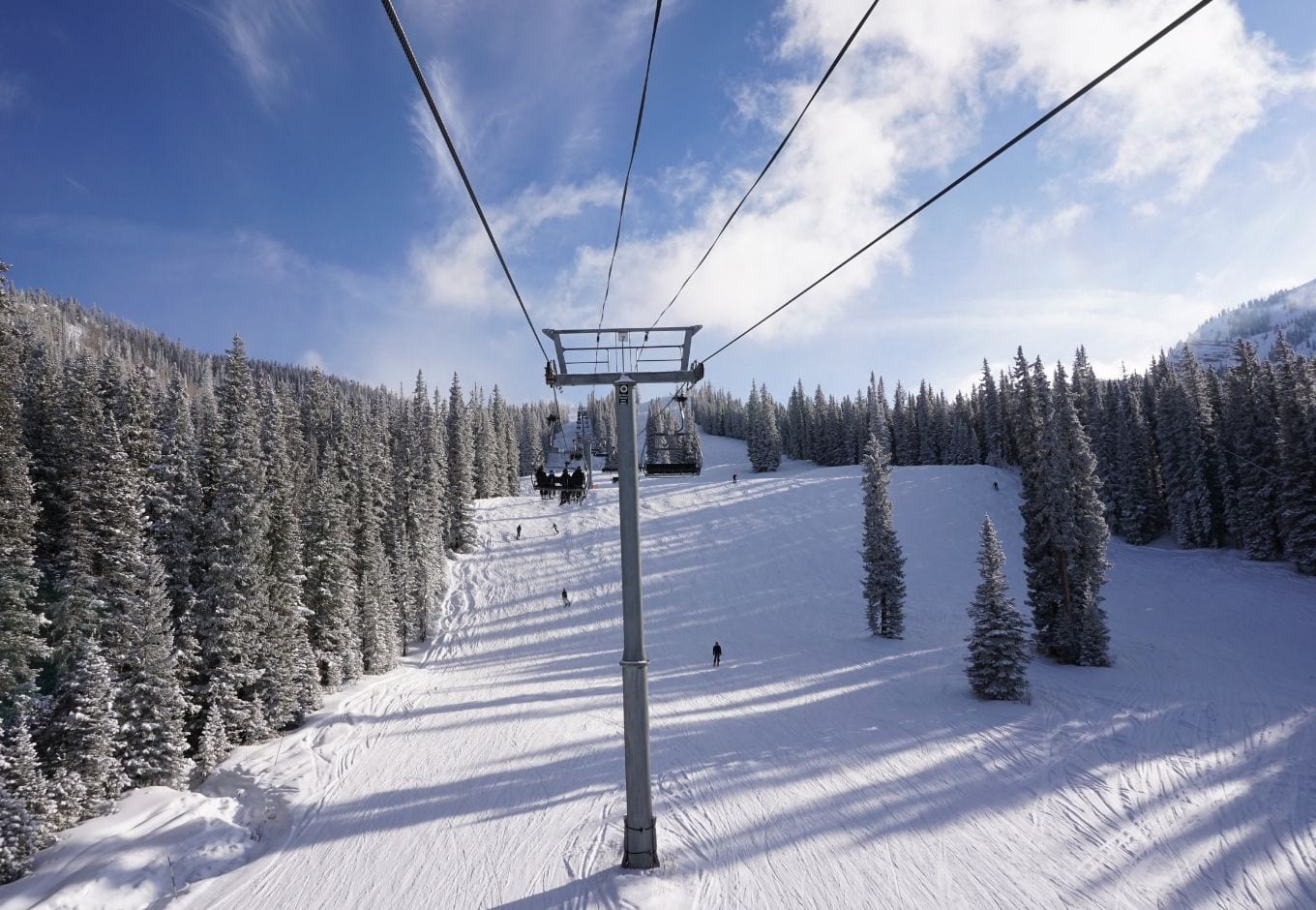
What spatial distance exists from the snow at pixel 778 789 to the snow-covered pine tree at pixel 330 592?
1.64 m

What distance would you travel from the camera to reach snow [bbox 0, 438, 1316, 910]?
10.0 metres

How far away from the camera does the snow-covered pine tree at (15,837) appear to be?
11766mm

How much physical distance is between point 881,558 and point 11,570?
36049 millimetres

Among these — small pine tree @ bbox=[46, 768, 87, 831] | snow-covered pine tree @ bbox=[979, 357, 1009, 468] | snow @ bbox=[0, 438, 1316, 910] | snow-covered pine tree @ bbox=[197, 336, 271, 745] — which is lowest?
snow @ bbox=[0, 438, 1316, 910]

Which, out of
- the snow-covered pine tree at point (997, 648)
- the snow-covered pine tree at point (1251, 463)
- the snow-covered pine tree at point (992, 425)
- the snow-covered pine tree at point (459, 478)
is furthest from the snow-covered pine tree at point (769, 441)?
the snow-covered pine tree at point (997, 648)

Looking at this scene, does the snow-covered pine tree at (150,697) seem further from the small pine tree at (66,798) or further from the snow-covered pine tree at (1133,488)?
the snow-covered pine tree at (1133,488)

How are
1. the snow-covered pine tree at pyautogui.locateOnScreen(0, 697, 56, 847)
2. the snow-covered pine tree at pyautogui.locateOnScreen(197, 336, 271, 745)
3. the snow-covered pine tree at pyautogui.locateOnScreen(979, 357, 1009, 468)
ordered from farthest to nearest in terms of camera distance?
the snow-covered pine tree at pyautogui.locateOnScreen(979, 357, 1009, 468)
the snow-covered pine tree at pyautogui.locateOnScreen(197, 336, 271, 745)
the snow-covered pine tree at pyautogui.locateOnScreen(0, 697, 56, 847)

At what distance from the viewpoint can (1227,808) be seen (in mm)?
12625

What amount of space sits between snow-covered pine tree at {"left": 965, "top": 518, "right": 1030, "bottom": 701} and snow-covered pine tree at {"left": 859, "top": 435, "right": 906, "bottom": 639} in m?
9.74

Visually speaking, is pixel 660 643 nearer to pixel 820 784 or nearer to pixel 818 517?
pixel 820 784

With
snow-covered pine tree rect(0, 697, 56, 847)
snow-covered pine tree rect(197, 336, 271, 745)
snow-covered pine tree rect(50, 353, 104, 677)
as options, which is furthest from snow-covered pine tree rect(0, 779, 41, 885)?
snow-covered pine tree rect(197, 336, 271, 745)

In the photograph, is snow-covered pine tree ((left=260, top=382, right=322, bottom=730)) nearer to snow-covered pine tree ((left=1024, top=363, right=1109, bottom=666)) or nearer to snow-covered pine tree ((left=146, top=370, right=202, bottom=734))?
snow-covered pine tree ((left=146, top=370, right=202, bottom=734))

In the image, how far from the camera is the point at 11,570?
1692cm

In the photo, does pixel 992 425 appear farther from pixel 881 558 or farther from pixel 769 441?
pixel 881 558
